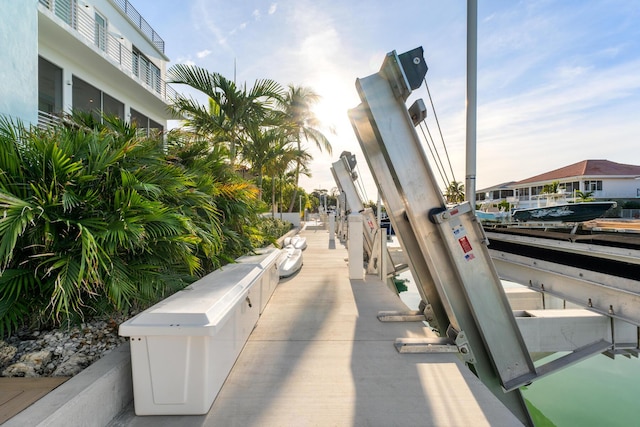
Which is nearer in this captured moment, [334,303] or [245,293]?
[245,293]

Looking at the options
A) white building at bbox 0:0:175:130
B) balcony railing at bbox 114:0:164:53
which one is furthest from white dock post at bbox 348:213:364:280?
balcony railing at bbox 114:0:164:53

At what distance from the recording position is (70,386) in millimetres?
1825

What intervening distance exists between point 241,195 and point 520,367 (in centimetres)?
408

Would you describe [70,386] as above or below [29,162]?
below

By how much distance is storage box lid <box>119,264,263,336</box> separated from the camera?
1961mm

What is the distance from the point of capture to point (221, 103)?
764cm

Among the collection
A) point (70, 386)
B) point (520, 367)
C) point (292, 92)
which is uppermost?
point (292, 92)

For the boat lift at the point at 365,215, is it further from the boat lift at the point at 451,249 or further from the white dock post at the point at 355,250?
the boat lift at the point at 451,249

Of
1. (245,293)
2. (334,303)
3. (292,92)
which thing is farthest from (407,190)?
(292,92)

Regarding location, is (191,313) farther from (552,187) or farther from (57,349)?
(552,187)

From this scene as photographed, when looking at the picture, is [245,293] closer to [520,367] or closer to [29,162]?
[29,162]

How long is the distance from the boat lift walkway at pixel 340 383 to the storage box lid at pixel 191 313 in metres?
0.61

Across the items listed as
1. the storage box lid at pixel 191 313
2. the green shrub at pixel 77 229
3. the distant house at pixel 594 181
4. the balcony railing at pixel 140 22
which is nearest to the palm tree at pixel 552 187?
the distant house at pixel 594 181

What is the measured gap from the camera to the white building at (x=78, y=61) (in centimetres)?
516
